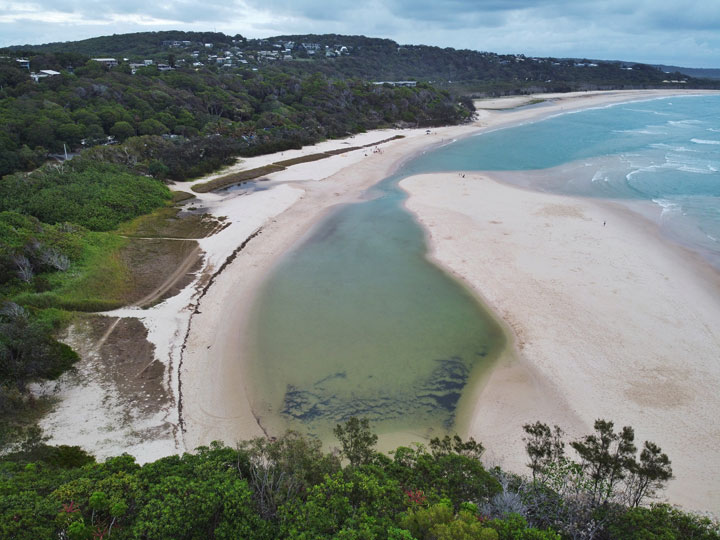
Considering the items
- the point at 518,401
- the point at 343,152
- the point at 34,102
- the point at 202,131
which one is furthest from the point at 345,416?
the point at 34,102

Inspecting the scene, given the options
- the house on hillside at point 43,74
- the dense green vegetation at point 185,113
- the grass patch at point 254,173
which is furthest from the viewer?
the house on hillside at point 43,74

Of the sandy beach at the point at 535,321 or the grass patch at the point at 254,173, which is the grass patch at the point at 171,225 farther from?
the grass patch at the point at 254,173

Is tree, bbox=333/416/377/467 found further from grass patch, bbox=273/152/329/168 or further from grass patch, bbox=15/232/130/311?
grass patch, bbox=273/152/329/168

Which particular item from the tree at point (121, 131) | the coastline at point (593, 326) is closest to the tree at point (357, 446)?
the coastline at point (593, 326)

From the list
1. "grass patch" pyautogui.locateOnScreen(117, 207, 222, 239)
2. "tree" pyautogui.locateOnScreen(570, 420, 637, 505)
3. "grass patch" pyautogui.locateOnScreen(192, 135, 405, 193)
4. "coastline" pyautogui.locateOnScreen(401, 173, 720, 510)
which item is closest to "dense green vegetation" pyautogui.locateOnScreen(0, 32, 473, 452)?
"grass patch" pyautogui.locateOnScreen(192, 135, 405, 193)

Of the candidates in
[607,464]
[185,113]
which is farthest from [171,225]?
[185,113]

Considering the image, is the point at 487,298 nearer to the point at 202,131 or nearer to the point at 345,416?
the point at 345,416

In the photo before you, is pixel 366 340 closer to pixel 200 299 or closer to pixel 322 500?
pixel 200 299

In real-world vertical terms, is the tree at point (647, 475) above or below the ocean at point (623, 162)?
below
